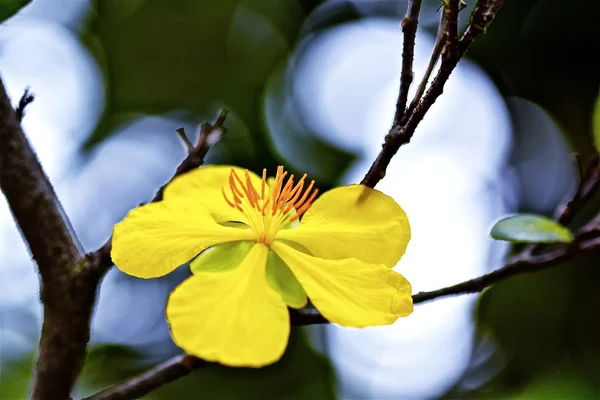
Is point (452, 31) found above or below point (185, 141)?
above

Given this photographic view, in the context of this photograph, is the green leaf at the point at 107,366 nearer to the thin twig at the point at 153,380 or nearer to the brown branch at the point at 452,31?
the thin twig at the point at 153,380

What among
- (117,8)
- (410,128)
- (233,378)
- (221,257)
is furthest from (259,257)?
(117,8)

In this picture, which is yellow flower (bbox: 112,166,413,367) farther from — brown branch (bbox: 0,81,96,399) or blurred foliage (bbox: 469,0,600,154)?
blurred foliage (bbox: 469,0,600,154)

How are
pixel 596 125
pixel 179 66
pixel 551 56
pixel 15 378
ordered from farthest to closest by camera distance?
pixel 179 66
pixel 551 56
pixel 15 378
pixel 596 125

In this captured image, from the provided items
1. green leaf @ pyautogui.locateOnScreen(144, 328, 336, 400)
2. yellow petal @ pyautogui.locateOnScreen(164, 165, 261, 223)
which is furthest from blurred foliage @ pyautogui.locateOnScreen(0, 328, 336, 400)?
yellow petal @ pyautogui.locateOnScreen(164, 165, 261, 223)

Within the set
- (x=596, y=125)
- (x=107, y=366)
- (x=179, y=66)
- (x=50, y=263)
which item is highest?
(x=596, y=125)

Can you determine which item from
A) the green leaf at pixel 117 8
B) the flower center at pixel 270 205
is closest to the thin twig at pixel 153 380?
the flower center at pixel 270 205

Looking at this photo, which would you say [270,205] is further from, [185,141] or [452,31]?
[452,31]

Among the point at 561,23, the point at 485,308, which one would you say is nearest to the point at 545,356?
the point at 485,308
